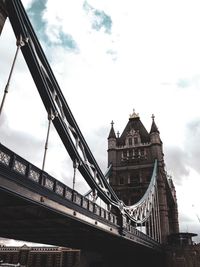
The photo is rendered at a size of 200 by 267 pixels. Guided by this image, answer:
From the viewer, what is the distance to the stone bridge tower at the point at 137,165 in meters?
50.8

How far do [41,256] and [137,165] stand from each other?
3124cm

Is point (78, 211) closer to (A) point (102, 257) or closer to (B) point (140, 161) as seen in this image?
(A) point (102, 257)

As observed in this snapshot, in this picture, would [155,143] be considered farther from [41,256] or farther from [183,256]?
[41,256]

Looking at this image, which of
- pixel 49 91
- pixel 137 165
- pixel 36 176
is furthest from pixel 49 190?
pixel 137 165

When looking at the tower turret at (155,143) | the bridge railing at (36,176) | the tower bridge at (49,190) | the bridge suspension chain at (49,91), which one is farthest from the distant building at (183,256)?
the bridge railing at (36,176)

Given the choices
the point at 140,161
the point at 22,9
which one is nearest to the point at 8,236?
the point at 22,9

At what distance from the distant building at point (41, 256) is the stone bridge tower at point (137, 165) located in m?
19.5

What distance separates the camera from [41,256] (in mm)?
62062

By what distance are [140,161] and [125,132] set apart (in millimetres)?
10141

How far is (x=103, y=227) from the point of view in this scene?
1677 centimetres

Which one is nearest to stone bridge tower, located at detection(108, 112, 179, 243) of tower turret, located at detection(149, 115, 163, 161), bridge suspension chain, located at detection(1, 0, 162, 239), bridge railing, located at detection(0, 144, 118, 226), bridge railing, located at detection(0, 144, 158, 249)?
tower turret, located at detection(149, 115, 163, 161)

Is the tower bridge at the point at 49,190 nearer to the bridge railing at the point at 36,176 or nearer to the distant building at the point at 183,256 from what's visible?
the bridge railing at the point at 36,176

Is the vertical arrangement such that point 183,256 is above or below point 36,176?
below

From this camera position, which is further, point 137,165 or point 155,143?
point 155,143
